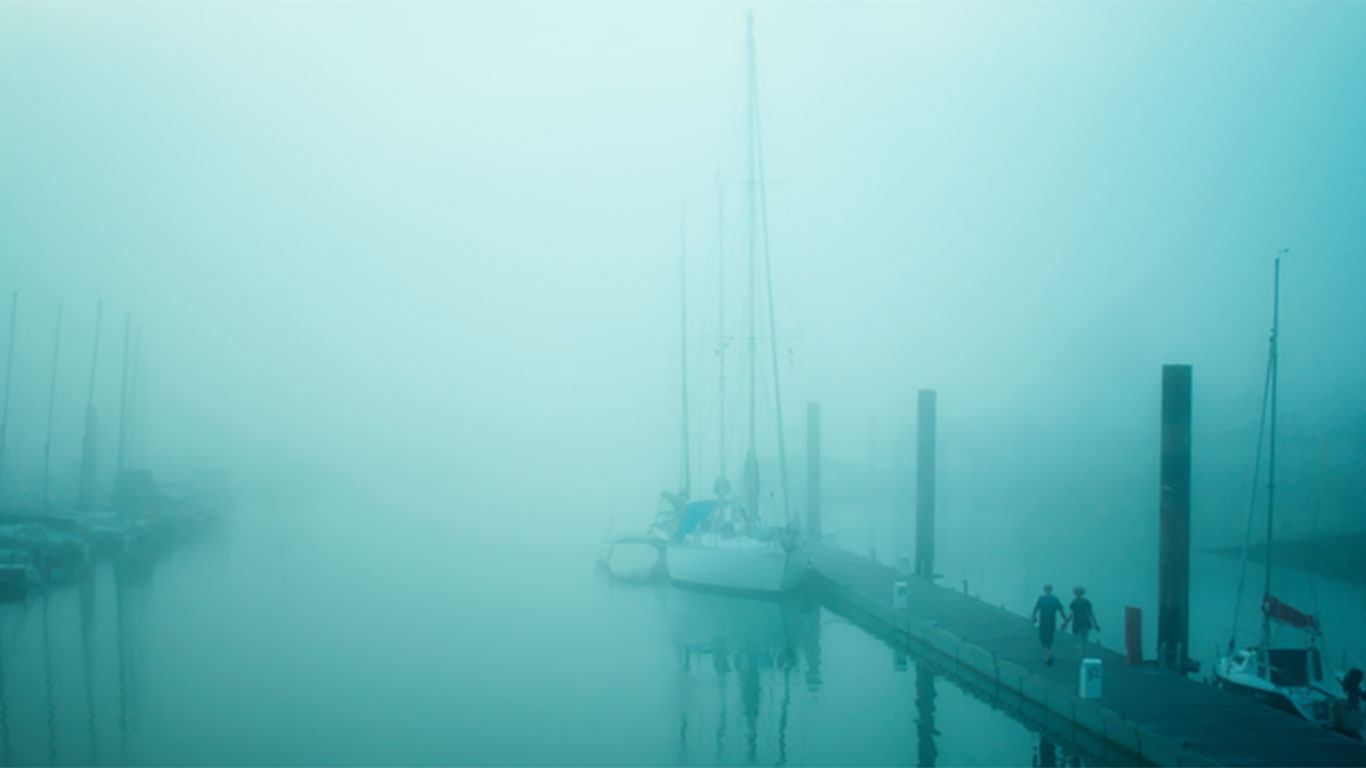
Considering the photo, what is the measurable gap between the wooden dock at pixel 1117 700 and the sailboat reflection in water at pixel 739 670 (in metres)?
2.84

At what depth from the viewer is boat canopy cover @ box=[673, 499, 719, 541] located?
123 feet

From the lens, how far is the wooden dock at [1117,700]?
1388 centimetres

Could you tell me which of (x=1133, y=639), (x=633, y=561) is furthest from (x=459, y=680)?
(x=633, y=561)

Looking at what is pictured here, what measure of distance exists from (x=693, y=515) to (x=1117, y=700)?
21905 millimetres

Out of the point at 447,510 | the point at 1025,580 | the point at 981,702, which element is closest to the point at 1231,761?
the point at 981,702

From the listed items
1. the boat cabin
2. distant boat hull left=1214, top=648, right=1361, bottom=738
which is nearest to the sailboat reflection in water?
distant boat hull left=1214, top=648, right=1361, bottom=738

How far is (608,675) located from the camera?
78.9 ft

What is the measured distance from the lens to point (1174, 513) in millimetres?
19172

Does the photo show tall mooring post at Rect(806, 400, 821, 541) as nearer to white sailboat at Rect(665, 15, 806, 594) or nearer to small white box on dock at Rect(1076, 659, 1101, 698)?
white sailboat at Rect(665, 15, 806, 594)

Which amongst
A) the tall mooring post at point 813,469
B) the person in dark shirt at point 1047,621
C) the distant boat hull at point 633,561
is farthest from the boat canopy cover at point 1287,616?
the tall mooring post at point 813,469

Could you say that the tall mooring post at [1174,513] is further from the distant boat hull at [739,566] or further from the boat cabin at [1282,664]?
the distant boat hull at [739,566]

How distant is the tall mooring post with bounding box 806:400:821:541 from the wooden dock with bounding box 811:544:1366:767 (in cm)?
1721

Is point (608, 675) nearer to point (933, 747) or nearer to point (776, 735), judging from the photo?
point (776, 735)

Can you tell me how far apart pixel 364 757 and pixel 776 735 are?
22.6 feet
